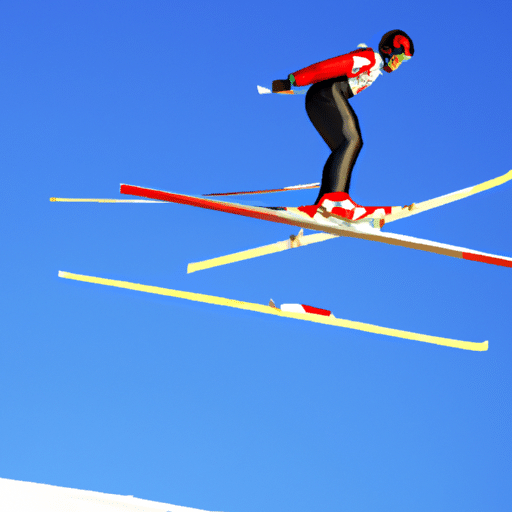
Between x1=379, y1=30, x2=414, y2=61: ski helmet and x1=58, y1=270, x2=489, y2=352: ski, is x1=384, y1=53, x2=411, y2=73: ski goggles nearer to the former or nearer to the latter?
x1=379, y1=30, x2=414, y2=61: ski helmet

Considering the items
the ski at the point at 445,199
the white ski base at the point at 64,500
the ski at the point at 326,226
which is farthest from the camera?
the white ski base at the point at 64,500

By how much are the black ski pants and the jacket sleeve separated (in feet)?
0.10

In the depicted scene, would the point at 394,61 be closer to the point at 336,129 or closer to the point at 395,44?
A: the point at 395,44

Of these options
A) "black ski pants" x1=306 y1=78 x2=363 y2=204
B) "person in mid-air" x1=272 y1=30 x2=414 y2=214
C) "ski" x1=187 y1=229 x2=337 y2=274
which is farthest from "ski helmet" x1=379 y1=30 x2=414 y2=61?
"ski" x1=187 y1=229 x2=337 y2=274

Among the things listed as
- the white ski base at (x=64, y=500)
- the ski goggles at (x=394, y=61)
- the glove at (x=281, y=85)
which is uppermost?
the ski goggles at (x=394, y=61)

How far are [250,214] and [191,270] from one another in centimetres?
46

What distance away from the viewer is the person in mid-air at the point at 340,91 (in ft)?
7.47

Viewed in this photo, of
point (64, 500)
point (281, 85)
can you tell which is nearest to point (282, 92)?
point (281, 85)

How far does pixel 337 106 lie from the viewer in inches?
90.0

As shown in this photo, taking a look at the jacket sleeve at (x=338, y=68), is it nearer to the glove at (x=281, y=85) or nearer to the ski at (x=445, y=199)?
the glove at (x=281, y=85)

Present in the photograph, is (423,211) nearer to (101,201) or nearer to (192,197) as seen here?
(192,197)

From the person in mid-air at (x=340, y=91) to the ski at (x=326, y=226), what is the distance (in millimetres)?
96

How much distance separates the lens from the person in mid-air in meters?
2.28

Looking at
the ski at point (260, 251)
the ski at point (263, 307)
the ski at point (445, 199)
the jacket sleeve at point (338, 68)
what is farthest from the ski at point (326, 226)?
the jacket sleeve at point (338, 68)
